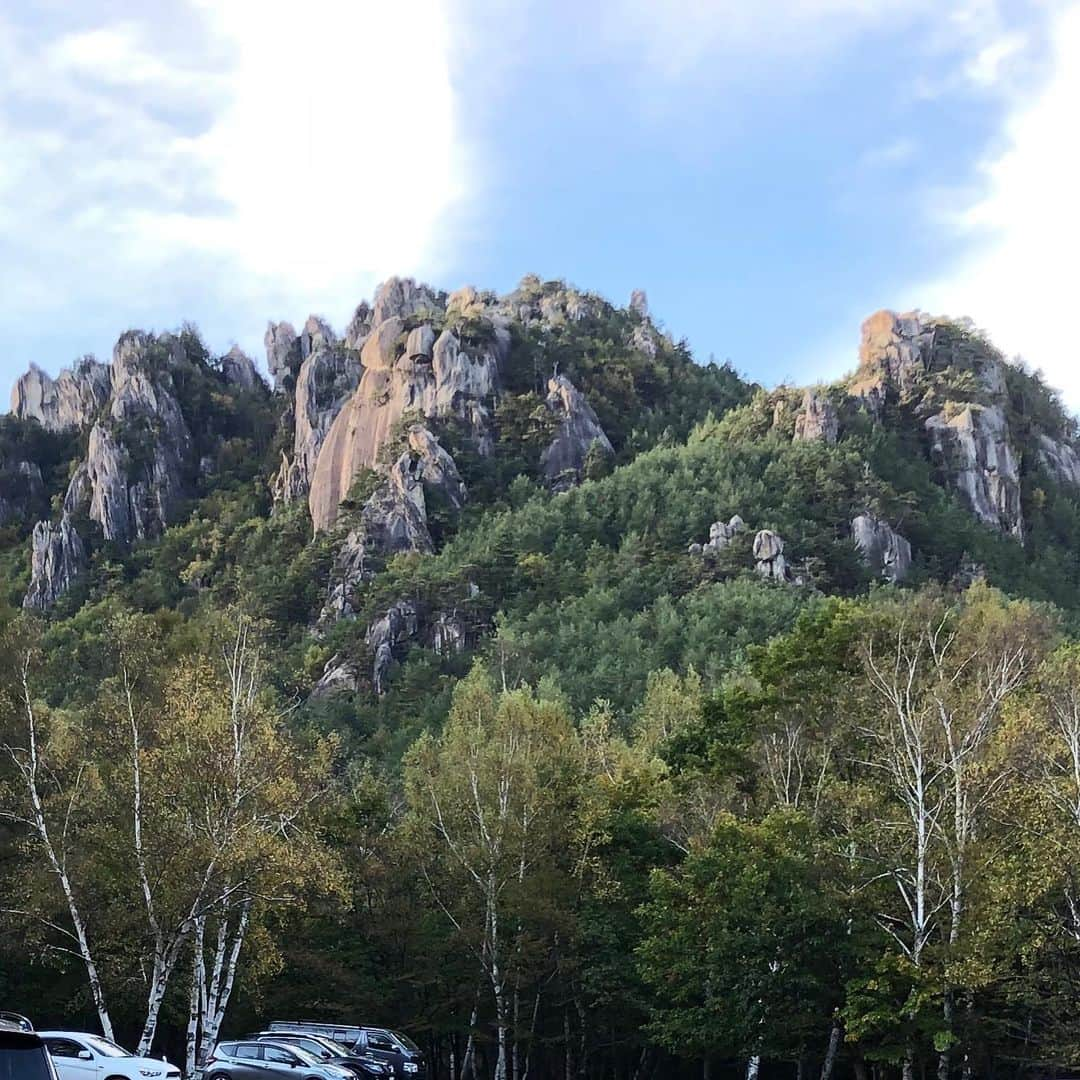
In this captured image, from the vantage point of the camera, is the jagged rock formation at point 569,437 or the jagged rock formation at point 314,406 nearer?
the jagged rock formation at point 569,437

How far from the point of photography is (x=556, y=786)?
42.3 meters

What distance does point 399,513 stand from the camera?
12356 cm

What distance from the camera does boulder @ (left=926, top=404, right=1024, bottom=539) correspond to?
424 ft

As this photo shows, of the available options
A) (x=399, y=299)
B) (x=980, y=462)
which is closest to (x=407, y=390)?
(x=399, y=299)

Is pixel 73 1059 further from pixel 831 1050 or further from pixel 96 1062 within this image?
pixel 831 1050

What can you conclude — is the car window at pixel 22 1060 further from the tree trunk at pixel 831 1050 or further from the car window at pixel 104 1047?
the tree trunk at pixel 831 1050

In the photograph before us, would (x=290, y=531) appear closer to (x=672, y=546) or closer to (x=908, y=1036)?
(x=672, y=546)

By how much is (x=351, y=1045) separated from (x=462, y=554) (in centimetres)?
8241

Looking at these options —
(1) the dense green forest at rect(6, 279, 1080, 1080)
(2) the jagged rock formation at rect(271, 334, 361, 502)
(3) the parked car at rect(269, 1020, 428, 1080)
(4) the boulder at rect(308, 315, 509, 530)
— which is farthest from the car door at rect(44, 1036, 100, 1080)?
(2) the jagged rock formation at rect(271, 334, 361, 502)

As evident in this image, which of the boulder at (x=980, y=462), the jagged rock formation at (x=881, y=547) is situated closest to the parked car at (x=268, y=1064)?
the jagged rock formation at (x=881, y=547)

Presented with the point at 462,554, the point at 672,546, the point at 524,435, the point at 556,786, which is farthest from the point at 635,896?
the point at 524,435

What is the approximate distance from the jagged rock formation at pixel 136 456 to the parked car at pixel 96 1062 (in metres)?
135

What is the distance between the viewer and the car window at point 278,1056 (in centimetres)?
2796

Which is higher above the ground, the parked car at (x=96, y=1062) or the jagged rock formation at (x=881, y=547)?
the jagged rock formation at (x=881, y=547)
